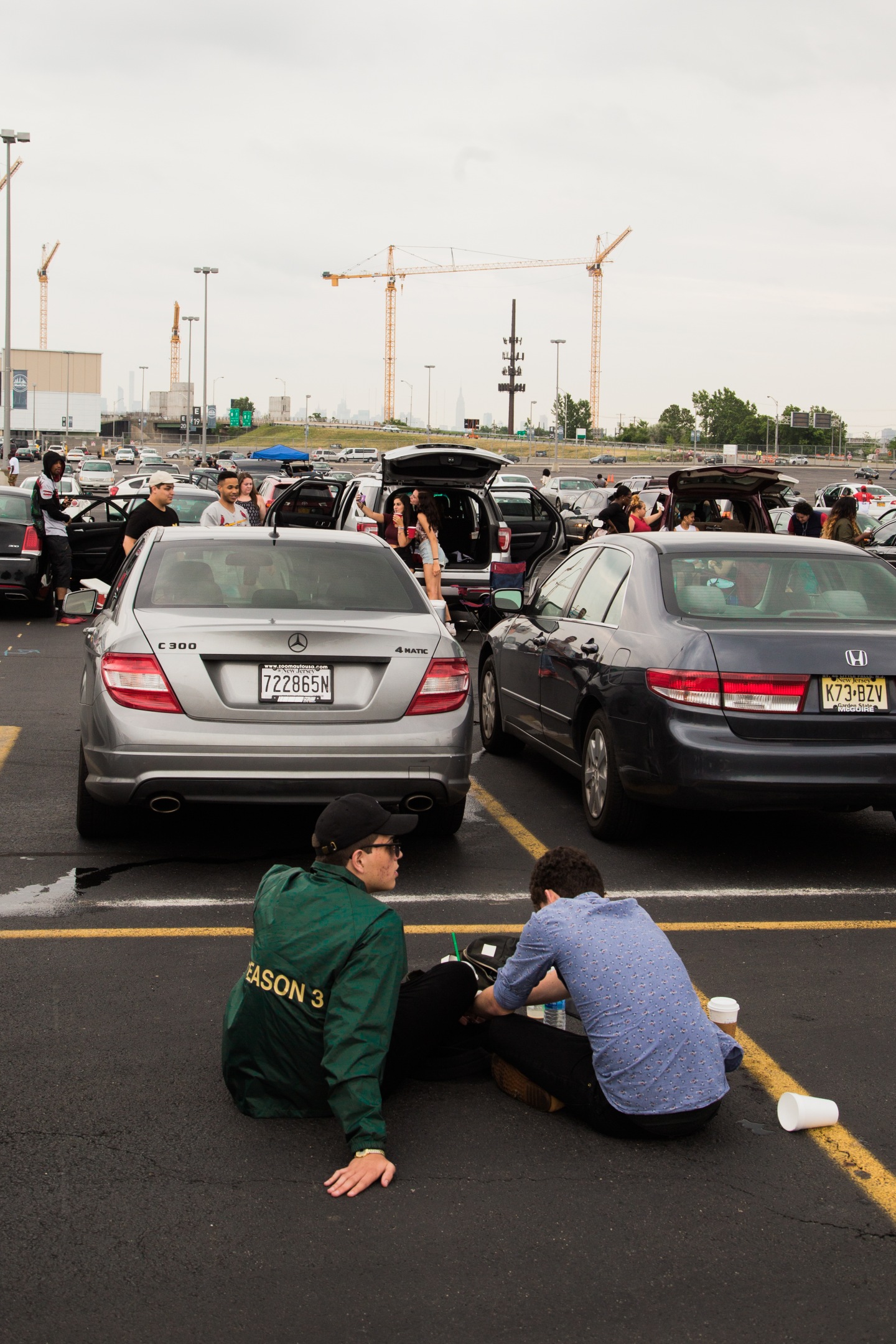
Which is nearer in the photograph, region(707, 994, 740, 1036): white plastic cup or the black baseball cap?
the black baseball cap

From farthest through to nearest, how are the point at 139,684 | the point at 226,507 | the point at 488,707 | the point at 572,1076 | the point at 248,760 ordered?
the point at 226,507 → the point at 488,707 → the point at 139,684 → the point at 248,760 → the point at 572,1076

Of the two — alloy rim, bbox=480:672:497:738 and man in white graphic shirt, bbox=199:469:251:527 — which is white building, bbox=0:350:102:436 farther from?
alloy rim, bbox=480:672:497:738

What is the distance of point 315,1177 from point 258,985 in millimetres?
496

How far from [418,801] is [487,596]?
31.9 ft

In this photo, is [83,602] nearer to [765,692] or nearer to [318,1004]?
[765,692]

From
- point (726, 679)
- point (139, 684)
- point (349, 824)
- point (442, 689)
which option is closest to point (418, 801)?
point (442, 689)

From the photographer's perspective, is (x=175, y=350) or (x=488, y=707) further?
(x=175, y=350)

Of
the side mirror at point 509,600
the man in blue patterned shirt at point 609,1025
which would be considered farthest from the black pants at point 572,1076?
the side mirror at point 509,600

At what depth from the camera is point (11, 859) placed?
6.30 m

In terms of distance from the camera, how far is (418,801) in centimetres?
611

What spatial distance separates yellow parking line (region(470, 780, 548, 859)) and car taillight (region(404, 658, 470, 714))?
834 millimetres

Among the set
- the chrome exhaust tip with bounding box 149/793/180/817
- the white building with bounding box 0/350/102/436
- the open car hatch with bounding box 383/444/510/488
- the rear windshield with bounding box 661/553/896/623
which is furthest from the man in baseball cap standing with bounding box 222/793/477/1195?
the white building with bounding box 0/350/102/436

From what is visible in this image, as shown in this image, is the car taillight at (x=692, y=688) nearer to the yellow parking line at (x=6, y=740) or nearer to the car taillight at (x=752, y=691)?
the car taillight at (x=752, y=691)

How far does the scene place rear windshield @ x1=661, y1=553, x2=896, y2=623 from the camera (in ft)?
21.5
